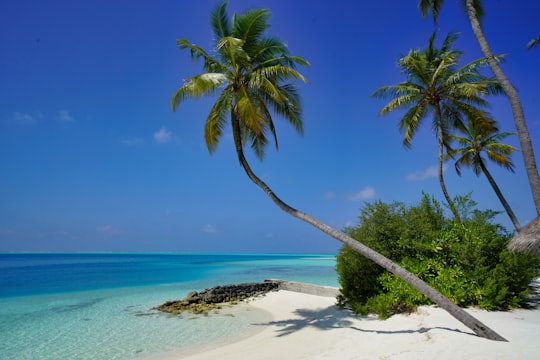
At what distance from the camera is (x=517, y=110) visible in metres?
9.67

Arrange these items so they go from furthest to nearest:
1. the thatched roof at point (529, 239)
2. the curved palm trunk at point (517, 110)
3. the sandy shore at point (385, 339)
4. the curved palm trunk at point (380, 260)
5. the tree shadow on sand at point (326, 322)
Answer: the curved palm trunk at point (517, 110) → the tree shadow on sand at point (326, 322) → the thatched roof at point (529, 239) → the curved palm trunk at point (380, 260) → the sandy shore at point (385, 339)

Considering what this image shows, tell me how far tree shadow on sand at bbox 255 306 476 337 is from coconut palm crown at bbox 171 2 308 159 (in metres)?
6.30

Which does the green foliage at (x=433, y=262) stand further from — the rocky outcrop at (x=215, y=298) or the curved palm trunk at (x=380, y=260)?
the rocky outcrop at (x=215, y=298)

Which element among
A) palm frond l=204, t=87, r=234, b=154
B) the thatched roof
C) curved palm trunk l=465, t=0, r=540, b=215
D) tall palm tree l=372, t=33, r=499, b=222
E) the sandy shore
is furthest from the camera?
tall palm tree l=372, t=33, r=499, b=222

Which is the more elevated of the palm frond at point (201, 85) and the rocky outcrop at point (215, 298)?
the palm frond at point (201, 85)

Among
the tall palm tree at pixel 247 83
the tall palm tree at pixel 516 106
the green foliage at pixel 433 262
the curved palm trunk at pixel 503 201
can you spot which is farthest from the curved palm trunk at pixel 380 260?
the curved palm trunk at pixel 503 201

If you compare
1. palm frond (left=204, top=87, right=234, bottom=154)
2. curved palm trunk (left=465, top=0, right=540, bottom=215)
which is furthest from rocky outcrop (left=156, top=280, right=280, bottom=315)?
curved palm trunk (left=465, top=0, right=540, bottom=215)

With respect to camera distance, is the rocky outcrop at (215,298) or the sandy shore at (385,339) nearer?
the sandy shore at (385,339)

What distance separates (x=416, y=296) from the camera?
9188 millimetres

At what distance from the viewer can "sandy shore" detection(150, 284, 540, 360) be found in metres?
5.86

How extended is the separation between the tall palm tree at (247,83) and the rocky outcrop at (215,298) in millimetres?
8980

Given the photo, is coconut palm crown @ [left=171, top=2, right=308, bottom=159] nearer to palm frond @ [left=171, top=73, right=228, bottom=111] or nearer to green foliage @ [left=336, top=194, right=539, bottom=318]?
palm frond @ [left=171, top=73, right=228, bottom=111]

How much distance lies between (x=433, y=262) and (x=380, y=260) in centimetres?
293

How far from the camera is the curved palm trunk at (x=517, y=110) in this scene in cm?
886
